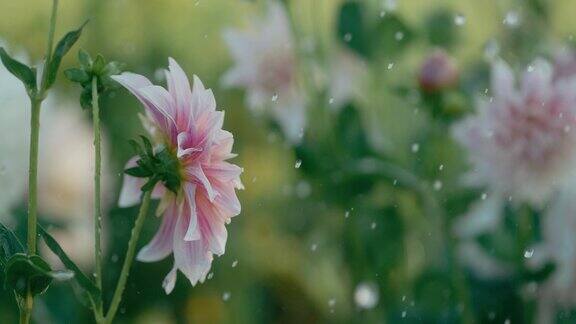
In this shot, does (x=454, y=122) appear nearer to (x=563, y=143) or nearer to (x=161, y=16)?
(x=563, y=143)

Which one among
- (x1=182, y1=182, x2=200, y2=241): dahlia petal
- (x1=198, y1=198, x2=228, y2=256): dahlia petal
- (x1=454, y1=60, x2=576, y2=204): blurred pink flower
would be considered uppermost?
(x1=182, y1=182, x2=200, y2=241): dahlia petal

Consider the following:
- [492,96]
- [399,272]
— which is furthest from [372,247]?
[492,96]

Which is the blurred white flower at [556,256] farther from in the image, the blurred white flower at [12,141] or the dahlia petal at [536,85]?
the blurred white flower at [12,141]

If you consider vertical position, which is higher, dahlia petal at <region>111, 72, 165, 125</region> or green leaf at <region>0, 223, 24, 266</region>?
dahlia petal at <region>111, 72, 165, 125</region>

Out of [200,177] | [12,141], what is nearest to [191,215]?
[200,177]

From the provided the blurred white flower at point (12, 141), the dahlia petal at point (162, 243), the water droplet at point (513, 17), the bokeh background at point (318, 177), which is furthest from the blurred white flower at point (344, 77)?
the dahlia petal at point (162, 243)

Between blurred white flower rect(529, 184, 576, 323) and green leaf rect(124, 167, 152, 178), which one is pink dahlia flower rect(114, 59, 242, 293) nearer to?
green leaf rect(124, 167, 152, 178)

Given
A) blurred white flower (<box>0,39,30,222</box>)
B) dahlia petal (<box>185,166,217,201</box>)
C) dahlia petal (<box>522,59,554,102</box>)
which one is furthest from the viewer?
dahlia petal (<box>522,59,554,102</box>)

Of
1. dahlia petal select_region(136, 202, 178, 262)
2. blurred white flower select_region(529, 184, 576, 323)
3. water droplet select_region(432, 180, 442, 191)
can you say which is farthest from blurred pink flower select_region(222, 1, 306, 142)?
dahlia petal select_region(136, 202, 178, 262)
